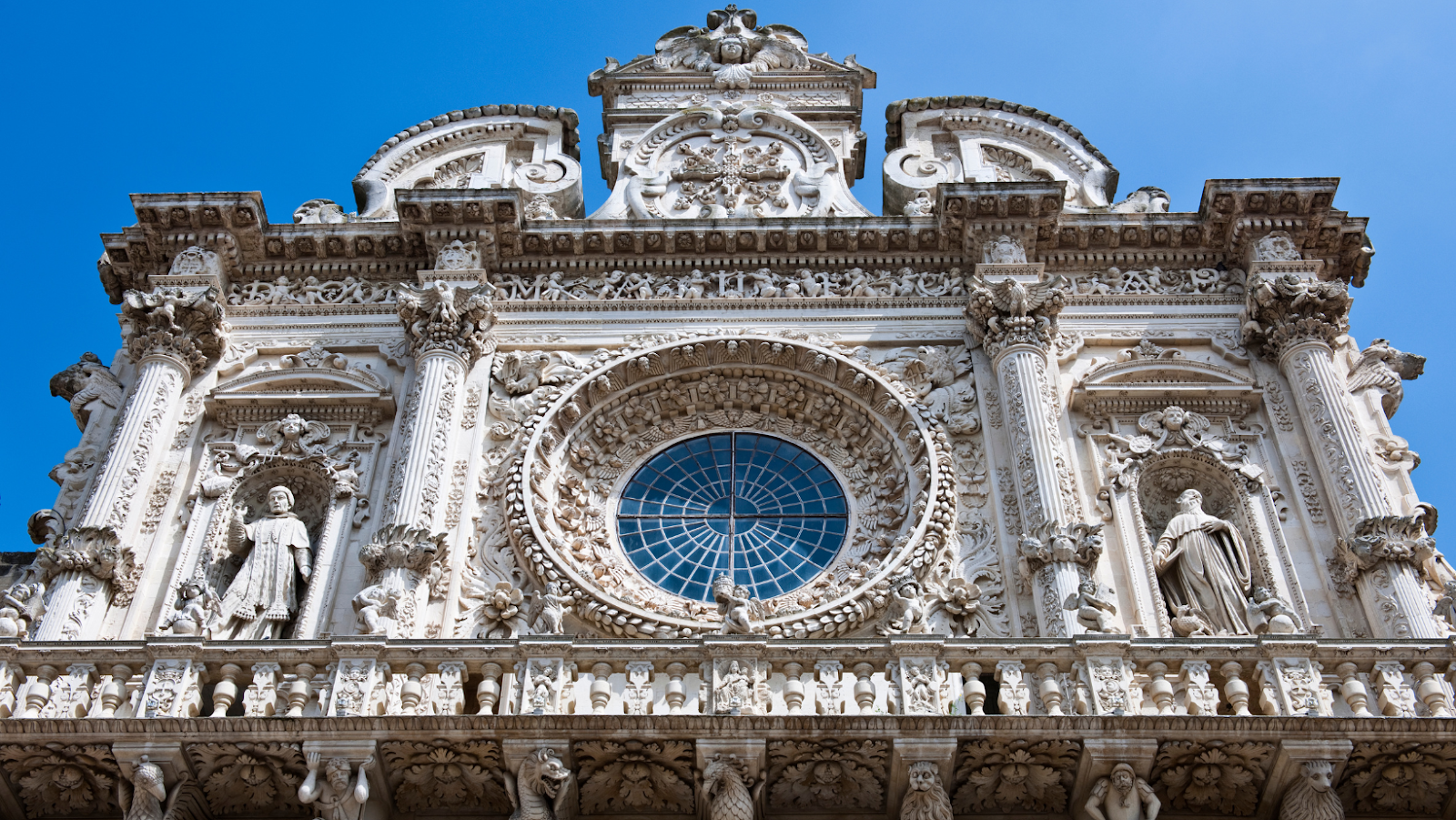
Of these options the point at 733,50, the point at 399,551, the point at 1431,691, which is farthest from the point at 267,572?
the point at 733,50

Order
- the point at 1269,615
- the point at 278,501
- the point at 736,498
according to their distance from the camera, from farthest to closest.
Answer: the point at 736,498 < the point at 278,501 < the point at 1269,615

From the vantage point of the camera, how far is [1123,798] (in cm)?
984

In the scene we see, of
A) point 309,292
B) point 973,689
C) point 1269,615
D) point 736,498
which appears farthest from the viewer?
point 309,292

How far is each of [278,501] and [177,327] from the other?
8.65ft

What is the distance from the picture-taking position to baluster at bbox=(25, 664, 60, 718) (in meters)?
10.6

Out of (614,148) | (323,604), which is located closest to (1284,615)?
(323,604)

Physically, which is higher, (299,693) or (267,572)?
(267,572)

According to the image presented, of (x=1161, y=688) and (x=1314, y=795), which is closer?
(x=1314, y=795)

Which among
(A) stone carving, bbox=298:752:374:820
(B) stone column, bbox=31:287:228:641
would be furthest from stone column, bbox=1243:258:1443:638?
(B) stone column, bbox=31:287:228:641

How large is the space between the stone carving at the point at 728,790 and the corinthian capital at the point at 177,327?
8.19 m

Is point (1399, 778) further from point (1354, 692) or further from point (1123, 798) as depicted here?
point (1123, 798)

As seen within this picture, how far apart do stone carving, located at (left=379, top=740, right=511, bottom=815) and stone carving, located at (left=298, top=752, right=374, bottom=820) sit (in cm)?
28

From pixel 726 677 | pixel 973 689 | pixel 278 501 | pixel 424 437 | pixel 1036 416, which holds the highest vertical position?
pixel 1036 416

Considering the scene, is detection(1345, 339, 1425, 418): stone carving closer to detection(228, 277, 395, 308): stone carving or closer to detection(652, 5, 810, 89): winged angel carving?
detection(652, 5, 810, 89): winged angel carving
